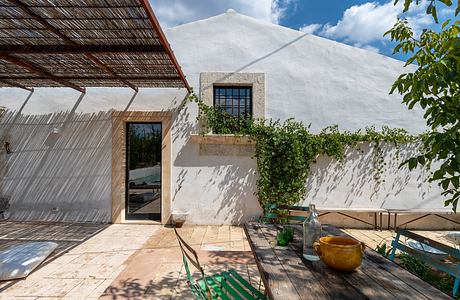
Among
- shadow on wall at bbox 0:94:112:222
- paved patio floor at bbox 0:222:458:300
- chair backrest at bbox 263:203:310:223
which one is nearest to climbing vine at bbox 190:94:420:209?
paved patio floor at bbox 0:222:458:300

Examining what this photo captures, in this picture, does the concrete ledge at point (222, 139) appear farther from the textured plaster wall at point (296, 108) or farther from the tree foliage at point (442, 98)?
the tree foliage at point (442, 98)

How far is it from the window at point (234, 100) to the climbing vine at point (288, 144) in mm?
217

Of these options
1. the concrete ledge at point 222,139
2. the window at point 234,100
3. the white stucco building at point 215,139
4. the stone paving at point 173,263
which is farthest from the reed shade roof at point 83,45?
the stone paving at point 173,263

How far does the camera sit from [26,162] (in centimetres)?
634

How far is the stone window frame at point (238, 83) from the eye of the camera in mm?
6211

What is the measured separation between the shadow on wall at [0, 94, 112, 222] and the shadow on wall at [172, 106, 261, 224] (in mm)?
1583

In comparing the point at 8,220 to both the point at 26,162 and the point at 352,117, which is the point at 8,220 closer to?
the point at 26,162

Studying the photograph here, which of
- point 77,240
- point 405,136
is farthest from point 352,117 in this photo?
point 77,240

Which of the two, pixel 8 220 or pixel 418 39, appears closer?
pixel 418 39

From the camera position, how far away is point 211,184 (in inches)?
241

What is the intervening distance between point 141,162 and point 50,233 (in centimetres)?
232

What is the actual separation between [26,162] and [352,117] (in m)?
7.32

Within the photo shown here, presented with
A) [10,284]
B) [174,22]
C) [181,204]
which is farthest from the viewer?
[174,22]

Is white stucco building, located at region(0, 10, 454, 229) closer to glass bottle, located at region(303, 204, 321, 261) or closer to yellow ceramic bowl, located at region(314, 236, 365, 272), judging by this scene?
glass bottle, located at region(303, 204, 321, 261)
